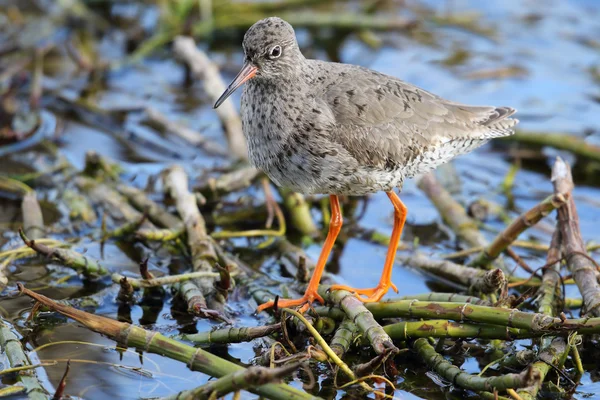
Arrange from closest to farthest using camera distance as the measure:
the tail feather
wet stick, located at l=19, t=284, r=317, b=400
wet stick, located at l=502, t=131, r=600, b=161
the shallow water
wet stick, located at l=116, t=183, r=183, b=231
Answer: wet stick, located at l=19, t=284, r=317, b=400 < the shallow water < the tail feather < wet stick, located at l=116, t=183, r=183, b=231 < wet stick, located at l=502, t=131, r=600, b=161

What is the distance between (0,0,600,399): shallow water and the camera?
5438mm

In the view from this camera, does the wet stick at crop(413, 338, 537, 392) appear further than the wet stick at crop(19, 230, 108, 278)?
No

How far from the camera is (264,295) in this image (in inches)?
243

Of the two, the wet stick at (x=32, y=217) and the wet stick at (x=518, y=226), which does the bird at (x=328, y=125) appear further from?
the wet stick at (x=32, y=217)

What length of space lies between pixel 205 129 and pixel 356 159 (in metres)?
4.16

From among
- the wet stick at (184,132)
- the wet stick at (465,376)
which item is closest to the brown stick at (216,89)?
the wet stick at (184,132)

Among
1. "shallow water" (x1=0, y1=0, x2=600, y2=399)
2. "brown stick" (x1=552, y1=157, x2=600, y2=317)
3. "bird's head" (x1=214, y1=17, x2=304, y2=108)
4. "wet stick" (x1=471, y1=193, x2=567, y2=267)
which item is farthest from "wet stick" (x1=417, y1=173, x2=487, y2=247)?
"bird's head" (x1=214, y1=17, x2=304, y2=108)

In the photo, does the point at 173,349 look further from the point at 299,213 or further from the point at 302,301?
the point at 299,213

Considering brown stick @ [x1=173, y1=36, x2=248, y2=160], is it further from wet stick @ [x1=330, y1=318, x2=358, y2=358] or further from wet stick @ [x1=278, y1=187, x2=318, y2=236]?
wet stick @ [x1=330, y1=318, x2=358, y2=358]

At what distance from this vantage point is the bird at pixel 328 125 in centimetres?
582

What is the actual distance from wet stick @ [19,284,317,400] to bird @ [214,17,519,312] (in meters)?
1.40

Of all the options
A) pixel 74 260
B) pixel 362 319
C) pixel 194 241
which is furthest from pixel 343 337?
pixel 74 260

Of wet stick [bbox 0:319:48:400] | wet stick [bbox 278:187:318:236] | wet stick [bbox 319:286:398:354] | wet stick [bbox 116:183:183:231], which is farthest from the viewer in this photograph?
wet stick [bbox 278:187:318:236]

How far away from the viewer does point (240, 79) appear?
5.95 meters
